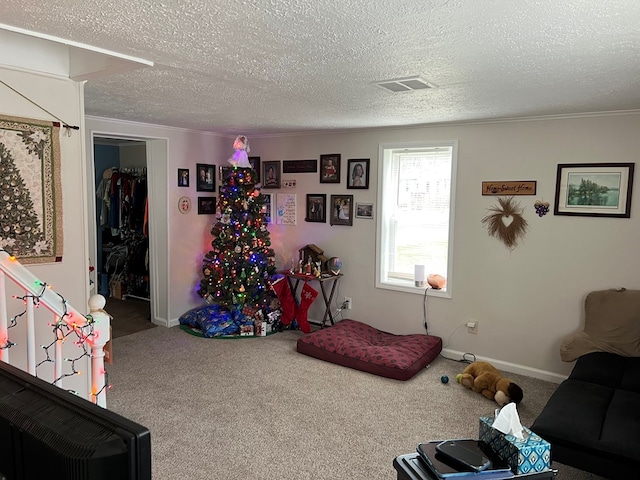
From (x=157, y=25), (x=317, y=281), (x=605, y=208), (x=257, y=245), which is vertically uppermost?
(x=157, y=25)

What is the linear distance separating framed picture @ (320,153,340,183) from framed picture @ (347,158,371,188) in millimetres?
148

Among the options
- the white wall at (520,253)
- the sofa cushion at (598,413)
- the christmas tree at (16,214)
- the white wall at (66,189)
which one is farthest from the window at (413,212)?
the christmas tree at (16,214)

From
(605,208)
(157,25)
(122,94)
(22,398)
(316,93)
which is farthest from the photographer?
(605,208)

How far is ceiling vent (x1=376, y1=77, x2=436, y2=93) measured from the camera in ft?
8.94

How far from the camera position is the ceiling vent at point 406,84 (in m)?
2.72

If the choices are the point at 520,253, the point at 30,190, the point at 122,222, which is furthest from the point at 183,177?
the point at 520,253

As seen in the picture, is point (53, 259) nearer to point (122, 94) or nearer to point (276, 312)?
point (122, 94)

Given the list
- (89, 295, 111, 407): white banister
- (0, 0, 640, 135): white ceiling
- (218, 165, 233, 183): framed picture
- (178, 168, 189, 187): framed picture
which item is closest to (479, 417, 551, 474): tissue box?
(0, 0, 640, 135): white ceiling

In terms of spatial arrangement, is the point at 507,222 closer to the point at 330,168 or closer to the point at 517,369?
the point at 517,369

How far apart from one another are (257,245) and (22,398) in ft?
15.3

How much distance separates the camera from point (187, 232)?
219 inches

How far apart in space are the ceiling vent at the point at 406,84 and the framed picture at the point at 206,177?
323 cm

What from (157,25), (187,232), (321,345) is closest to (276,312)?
(321,345)

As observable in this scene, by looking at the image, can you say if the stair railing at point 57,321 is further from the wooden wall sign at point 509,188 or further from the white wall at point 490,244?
the wooden wall sign at point 509,188
